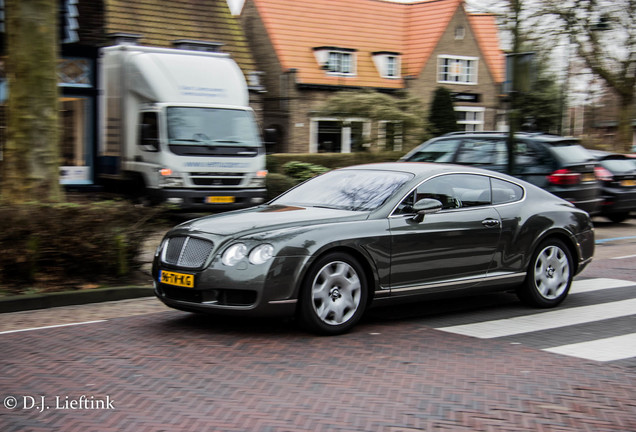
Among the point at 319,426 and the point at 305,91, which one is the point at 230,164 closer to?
the point at 319,426

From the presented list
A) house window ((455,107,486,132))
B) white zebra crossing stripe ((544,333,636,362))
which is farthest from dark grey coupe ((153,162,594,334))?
house window ((455,107,486,132))

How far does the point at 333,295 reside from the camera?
6.55 metres

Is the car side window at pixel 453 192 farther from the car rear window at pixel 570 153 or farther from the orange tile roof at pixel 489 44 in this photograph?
the orange tile roof at pixel 489 44

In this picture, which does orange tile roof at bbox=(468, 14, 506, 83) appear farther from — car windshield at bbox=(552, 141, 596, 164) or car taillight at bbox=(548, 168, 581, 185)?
car taillight at bbox=(548, 168, 581, 185)

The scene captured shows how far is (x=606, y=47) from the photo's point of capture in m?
30.5

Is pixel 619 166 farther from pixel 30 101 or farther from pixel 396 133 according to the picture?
pixel 30 101

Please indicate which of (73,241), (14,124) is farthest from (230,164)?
(73,241)

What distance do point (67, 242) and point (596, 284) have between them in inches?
248

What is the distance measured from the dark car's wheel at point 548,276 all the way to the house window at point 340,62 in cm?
2828

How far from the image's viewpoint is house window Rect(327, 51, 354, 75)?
35.7 metres

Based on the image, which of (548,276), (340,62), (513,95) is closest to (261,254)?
(548,276)

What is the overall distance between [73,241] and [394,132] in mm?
17795

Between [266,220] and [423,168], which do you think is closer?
[266,220]

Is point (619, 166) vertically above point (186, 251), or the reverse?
point (619, 166)
